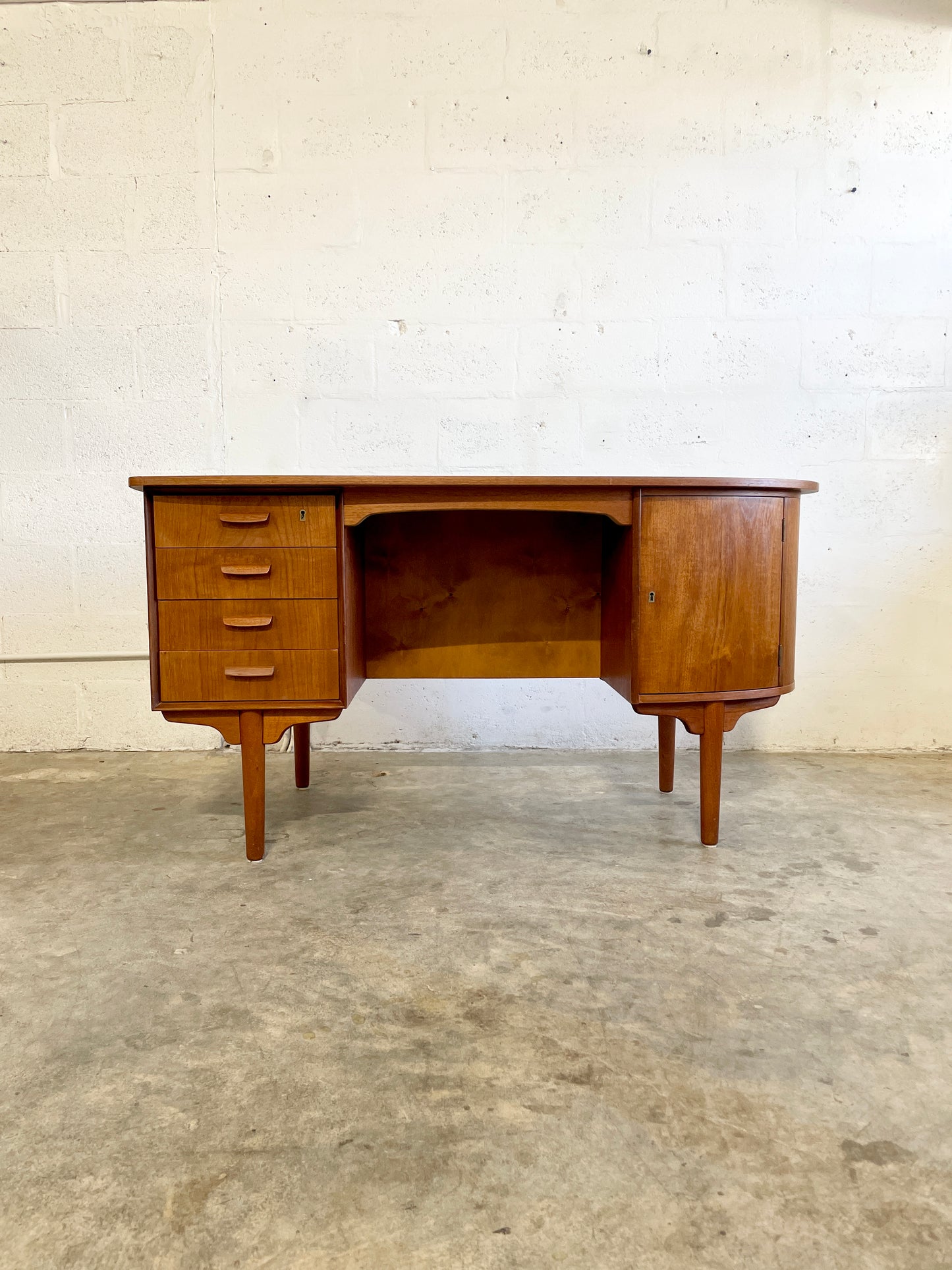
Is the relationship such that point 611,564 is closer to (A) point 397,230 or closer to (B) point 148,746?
(A) point 397,230

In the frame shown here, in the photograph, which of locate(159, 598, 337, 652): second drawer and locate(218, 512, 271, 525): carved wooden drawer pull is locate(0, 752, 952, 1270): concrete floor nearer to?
locate(159, 598, 337, 652): second drawer

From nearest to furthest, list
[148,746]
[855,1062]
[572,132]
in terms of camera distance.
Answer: [855,1062] → [572,132] → [148,746]

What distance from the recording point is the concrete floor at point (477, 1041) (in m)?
0.85

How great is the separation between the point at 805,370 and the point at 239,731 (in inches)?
86.0

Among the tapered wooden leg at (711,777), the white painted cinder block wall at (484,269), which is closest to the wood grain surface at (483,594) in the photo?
the tapered wooden leg at (711,777)

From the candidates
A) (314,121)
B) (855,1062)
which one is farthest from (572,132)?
(855,1062)

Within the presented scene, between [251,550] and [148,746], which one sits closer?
[251,550]

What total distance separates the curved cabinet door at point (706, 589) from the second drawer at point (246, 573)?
2.40ft

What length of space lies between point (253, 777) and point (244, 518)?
0.60 meters

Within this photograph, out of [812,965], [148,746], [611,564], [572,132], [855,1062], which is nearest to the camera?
[855,1062]

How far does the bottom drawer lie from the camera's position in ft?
5.98

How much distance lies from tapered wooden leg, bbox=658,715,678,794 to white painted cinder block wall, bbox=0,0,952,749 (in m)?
0.83

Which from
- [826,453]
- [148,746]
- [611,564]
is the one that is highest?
[826,453]

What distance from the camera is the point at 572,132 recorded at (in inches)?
104
